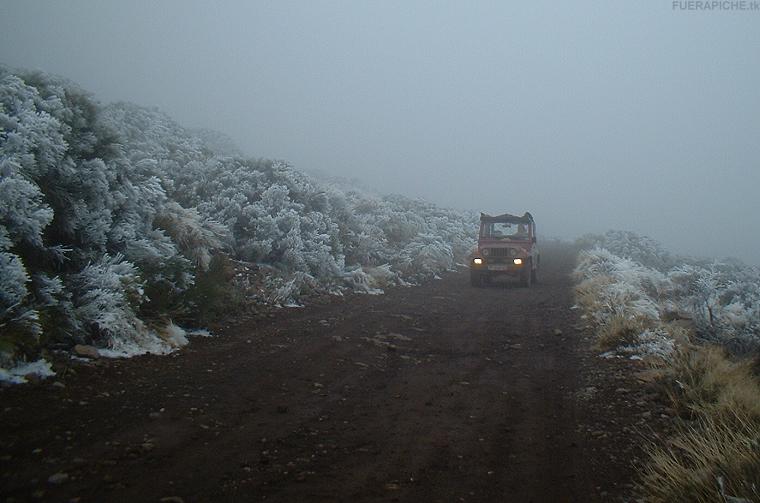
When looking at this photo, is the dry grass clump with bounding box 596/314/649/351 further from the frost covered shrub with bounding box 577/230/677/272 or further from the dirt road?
the frost covered shrub with bounding box 577/230/677/272

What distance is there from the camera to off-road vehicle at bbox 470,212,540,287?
1706 centimetres

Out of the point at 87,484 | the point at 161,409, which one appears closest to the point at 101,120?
the point at 161,409

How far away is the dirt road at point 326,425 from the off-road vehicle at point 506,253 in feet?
27.4

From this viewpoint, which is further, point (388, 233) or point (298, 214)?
point (388, 233)

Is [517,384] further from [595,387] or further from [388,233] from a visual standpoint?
[388,233]

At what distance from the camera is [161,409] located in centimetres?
518

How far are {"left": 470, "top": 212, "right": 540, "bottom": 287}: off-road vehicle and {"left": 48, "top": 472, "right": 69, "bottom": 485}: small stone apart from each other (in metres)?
14.5

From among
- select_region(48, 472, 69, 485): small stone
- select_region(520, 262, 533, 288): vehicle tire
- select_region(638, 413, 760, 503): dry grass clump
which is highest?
select_region(638, 413, 760, 503): dry grass clump

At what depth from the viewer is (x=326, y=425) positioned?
5.13 m

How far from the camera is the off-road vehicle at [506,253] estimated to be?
17.1m

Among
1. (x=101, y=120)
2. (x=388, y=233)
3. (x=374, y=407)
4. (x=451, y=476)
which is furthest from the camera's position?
(x=388, y=233)

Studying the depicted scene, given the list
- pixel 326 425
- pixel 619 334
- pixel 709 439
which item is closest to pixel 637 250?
pixel 619 334

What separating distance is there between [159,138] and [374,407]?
17.2m

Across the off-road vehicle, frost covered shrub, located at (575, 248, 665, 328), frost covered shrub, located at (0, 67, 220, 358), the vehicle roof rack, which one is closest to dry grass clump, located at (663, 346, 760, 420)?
frost covered shrub, located at (575, 248, 665, 328)
